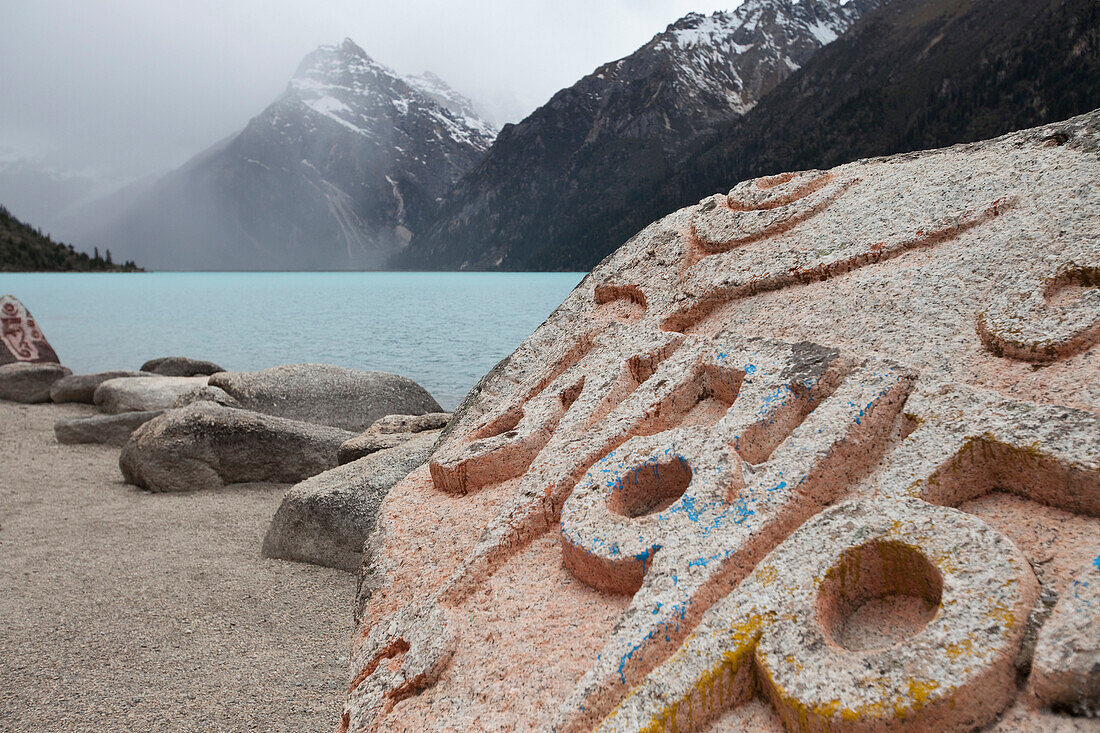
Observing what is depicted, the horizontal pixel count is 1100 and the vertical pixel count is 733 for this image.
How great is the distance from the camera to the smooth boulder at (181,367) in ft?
45.2

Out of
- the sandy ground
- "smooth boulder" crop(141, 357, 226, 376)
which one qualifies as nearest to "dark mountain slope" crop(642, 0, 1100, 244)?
"smooth boulder" crop(141, 357, 226, 376)

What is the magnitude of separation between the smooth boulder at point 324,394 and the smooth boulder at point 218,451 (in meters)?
1.61

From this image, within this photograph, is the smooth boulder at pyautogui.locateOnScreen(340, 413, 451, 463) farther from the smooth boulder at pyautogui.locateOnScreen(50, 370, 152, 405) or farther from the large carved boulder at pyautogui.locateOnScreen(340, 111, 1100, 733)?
the smooth boulder at pyautogui.locateOnScreen(50, 370, 152, 405)

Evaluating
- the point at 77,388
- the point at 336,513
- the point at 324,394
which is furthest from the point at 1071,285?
the point at 77,388

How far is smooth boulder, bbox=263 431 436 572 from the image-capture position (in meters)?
5.43

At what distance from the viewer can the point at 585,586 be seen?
2.43 metres

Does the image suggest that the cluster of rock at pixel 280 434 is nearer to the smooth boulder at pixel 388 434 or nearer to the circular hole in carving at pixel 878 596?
the smooth boulder at pixel 388 434

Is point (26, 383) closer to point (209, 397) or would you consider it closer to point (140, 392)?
point (140, 392)

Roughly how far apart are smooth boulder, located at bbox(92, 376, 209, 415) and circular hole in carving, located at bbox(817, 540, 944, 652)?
1064cm

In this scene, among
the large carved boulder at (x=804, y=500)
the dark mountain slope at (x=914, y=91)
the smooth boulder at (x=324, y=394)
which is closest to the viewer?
the large carved boulder at (x=804, y=500)

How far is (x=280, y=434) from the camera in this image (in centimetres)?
784

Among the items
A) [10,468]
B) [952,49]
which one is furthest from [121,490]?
[952,49]

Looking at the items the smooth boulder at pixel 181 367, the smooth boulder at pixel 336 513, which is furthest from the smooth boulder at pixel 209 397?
the smooth boulder at pixel 181 367

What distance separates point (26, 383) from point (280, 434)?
8043mm
